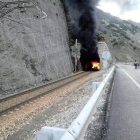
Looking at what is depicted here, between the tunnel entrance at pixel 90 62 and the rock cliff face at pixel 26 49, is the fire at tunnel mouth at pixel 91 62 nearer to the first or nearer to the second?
the tunnel entrance at pixel 90 62

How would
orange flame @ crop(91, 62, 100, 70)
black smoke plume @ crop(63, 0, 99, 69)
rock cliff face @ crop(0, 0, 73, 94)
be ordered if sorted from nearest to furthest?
rock cliff face @ crop(0, 0, 73, 94), black smoke plume @ crop(63, 0, 99, 69), orange flame @ crop(91, 62, 100, 70)

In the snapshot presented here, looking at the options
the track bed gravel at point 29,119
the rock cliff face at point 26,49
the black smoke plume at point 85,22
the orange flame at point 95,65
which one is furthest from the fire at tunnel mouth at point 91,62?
the track bed gravel at point 29,119

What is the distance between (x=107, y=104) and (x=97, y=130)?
2967mm

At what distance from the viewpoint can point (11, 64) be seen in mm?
12281

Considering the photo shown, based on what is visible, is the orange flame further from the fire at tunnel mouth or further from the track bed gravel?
the track bed gravel

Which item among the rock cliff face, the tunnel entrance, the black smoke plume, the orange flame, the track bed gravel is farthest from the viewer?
the orange flame

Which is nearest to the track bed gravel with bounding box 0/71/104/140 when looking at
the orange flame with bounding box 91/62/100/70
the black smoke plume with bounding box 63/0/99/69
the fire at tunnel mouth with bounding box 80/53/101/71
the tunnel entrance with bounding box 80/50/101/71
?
the black smoke plume with bounding box 63/0/99/69

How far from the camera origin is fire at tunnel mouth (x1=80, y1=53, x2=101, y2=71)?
131ft

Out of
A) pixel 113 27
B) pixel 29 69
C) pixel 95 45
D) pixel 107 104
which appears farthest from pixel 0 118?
pixel 113 27

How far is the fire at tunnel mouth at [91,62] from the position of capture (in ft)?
131

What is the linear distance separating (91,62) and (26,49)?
27946mm

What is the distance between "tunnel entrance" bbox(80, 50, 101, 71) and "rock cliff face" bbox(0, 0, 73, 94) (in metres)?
18.0

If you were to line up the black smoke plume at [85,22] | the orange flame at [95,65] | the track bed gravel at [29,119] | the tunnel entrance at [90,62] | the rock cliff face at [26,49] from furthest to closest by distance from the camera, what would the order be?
the orange flame at [95,65]
the tunnel entrance at [90,62]
the black smoke plume at [85,22]
the rock cliff face at [26,49]
the track bed gravel at [29,119]

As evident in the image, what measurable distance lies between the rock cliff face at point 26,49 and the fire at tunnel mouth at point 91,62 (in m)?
18.1
